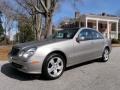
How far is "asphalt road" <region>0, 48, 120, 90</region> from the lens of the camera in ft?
18.6

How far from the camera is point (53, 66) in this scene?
650cm

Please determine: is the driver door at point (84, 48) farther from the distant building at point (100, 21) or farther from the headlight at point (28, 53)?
the distant building at point (100, 21)

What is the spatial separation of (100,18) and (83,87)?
35967 millimetres

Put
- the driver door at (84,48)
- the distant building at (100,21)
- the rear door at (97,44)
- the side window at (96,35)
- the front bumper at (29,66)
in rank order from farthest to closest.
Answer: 1. the distant building at (100,21)
2. the side window at (96,35)
3. the rear door at (97,44)
4. the driver door at (84,48)
5. the front bumper at (29,66)

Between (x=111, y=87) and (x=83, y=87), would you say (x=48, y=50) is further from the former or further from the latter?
(x=111, y=87)

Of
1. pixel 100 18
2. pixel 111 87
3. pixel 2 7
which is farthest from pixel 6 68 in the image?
Answer: pixel 100 18

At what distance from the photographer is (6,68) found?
7.90m

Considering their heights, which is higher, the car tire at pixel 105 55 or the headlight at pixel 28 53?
the headlight at pixel 28 53

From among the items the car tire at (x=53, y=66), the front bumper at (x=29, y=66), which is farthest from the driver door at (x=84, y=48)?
the front bumper at (x=29, y=66)

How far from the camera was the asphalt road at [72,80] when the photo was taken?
567cm

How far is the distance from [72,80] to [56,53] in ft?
3.18

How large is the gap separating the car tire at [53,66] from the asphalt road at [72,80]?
174mm

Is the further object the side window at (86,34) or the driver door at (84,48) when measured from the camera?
the side window at (86,34)

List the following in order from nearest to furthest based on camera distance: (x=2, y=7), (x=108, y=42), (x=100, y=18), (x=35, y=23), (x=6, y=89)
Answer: (x=6, y=89) < (x=108, y=42) < (x=35, y=23) < (x=2, y=7) < (x=100, y=18)
